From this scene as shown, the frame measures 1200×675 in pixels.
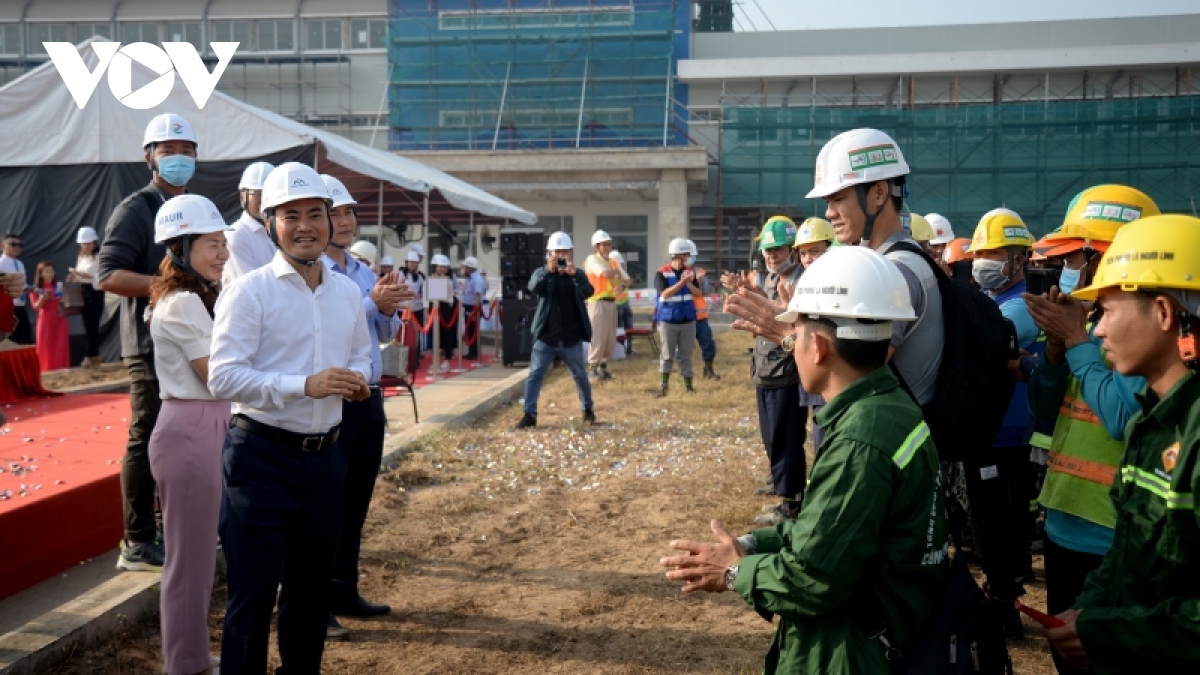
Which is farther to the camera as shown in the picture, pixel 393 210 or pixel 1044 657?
pixel 393 210

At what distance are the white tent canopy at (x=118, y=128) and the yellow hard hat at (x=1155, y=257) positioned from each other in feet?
36.0

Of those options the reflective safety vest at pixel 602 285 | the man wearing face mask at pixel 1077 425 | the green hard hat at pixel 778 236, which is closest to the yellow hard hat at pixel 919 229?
the green hard hat at pixel 778 236

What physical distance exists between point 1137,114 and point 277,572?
37.7m

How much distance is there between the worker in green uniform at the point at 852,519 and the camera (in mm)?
2203

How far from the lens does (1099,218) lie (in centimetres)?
362

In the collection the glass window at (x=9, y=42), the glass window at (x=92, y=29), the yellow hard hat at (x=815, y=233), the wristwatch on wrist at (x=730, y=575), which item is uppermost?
the glass window at (x=92, y=29)

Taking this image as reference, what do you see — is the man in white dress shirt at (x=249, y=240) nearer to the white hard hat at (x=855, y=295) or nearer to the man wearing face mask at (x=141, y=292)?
the man wearing face mask at (x=141, y=292)

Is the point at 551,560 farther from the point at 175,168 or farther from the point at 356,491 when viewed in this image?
the point at 175,168

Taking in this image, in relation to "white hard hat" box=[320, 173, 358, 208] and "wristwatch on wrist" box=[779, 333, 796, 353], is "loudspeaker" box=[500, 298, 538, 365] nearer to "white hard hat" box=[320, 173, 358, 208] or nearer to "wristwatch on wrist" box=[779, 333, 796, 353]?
"white hard hat" box=[320, 173, 358, 208]

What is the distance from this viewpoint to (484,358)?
19.9m

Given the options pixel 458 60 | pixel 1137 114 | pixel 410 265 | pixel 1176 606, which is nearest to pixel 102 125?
pixel 410 265

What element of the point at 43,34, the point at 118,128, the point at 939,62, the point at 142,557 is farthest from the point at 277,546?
the point at 43,34

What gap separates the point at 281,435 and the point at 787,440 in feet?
12.7

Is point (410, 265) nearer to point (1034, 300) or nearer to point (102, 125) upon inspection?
point (102, 125)
